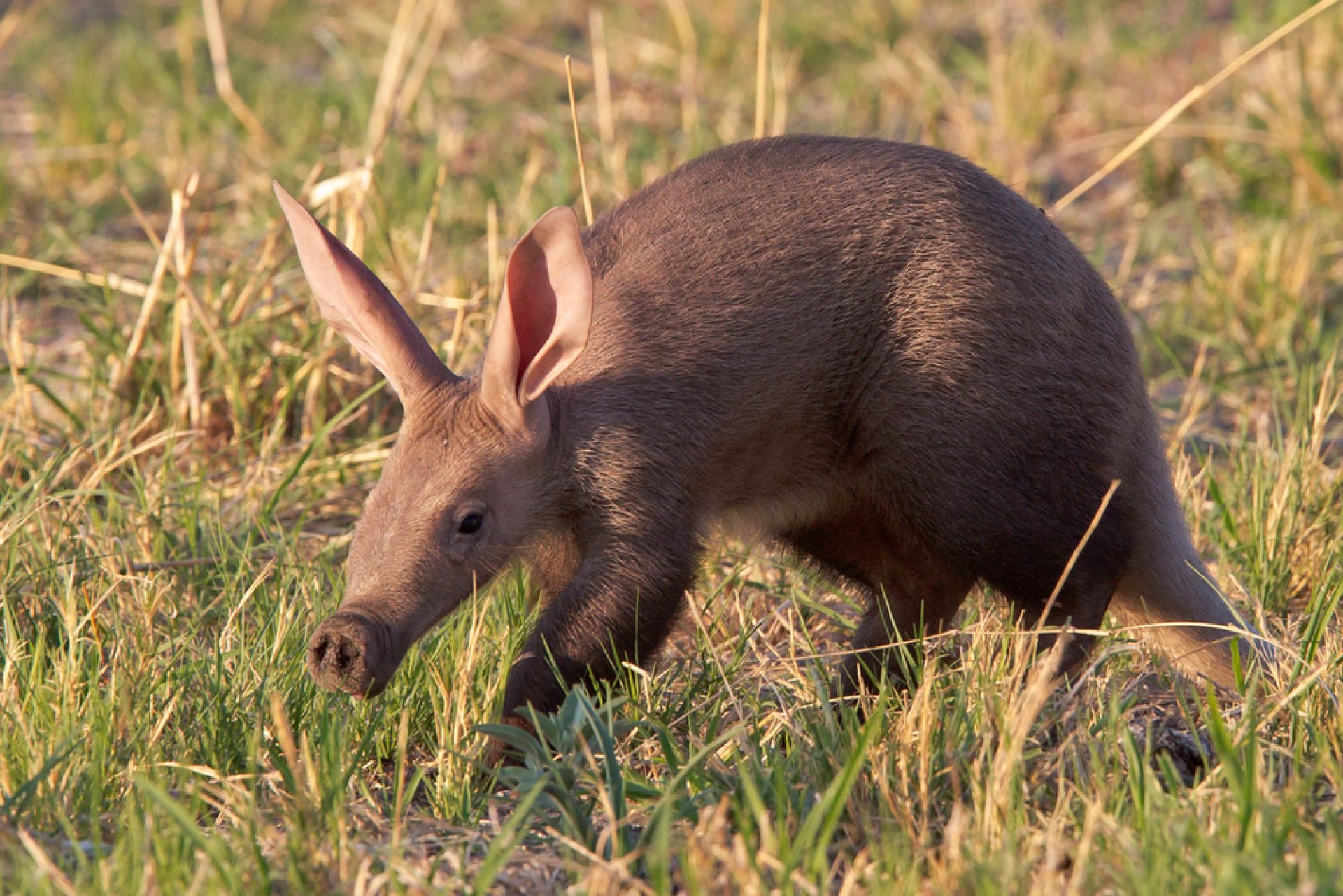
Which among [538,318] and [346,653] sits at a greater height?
[538,318]

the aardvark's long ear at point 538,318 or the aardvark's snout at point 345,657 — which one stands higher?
the aardvark's long ear at point 538,318

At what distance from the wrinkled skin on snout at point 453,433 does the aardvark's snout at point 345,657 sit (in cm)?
6

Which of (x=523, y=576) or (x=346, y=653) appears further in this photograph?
(x=523, y=576)

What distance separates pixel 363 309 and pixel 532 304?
329 mm

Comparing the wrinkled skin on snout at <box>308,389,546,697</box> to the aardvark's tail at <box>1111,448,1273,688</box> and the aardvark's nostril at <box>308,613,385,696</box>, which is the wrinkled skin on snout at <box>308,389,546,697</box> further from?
the aardvark's tail at <box>1111,448,1273,688</box>

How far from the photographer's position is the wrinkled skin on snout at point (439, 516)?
3.10 meters

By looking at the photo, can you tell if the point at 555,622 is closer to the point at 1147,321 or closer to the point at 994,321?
the point at 994,321

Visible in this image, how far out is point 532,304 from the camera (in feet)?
10.6

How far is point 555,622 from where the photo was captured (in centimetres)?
320

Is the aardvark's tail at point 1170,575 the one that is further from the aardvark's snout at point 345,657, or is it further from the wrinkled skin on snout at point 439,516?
the aardvark's snout at point 345,657

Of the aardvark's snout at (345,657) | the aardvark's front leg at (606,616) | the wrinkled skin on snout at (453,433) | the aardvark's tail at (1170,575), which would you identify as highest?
the wrinkled skin on snout at (453,433)

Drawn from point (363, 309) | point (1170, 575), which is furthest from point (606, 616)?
point (1170, 575)

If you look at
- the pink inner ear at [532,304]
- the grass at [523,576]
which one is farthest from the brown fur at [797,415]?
the grass at [523,576]

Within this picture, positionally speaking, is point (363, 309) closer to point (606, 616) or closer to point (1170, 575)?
point (606, 616)
